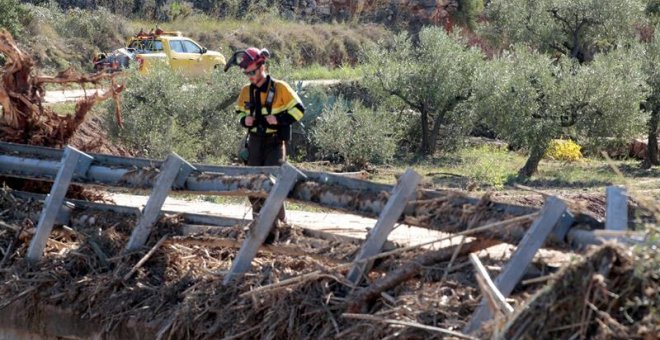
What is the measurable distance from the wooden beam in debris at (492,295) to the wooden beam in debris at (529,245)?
0.15 metres

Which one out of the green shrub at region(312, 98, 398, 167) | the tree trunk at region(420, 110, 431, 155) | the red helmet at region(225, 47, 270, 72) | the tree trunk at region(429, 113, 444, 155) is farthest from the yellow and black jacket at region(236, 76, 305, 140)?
the tree trunk at region(429, 113, 444, 155)

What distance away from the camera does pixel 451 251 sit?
6.19 meters

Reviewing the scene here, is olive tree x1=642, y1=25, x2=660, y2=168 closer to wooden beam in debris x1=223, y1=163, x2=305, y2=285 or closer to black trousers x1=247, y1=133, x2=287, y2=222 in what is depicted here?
black trousers x1=247, y1=133, x2=287, y2=222

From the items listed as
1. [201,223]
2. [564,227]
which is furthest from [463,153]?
[564,227]

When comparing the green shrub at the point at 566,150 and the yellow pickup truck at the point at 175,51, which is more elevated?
the green shrub at the point at 566,150

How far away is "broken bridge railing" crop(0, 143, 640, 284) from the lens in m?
6.03

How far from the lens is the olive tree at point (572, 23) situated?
31609mm

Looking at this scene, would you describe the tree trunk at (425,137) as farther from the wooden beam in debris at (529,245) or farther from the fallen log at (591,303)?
the fallen log at (591,303)

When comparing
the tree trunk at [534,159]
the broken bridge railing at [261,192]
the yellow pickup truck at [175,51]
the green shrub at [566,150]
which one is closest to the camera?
the broken bridge railing at [261,192]

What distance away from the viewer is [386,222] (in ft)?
21.0

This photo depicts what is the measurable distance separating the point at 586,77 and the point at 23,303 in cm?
1772

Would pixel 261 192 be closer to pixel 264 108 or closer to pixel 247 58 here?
pixel 247 58

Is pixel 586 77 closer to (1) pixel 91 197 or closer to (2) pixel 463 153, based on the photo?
(2) pixel 463 153

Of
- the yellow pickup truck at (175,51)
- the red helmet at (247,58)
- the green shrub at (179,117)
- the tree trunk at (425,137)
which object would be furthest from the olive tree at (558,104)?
the red helmet at (247,58)
